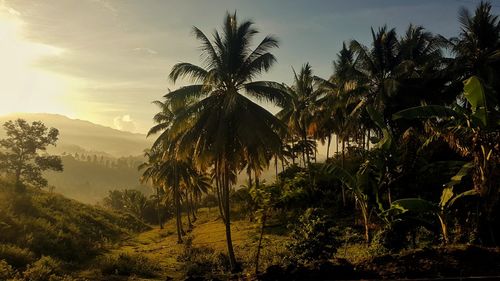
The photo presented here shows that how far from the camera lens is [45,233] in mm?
28219

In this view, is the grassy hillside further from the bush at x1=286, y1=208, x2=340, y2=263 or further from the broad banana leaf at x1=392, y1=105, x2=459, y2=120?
the broad banana leaf at x1=392, y1=105, x2=459, y2=120

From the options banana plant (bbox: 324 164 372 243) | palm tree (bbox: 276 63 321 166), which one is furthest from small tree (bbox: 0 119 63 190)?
banana plant (bbox: 324 164 372 243)

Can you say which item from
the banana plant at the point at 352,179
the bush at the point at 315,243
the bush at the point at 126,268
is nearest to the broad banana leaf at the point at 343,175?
the banana plant at the point at 352,179

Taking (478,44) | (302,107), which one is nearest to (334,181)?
(302,107)

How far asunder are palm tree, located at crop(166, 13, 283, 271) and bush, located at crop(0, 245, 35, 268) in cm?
952

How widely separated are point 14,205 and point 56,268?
765 inches

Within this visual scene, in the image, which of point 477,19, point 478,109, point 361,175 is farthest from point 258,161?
point 477,19

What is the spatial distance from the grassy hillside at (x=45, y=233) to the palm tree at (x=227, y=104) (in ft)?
30.6

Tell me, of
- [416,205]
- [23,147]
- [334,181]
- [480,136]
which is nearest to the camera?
[480,136]

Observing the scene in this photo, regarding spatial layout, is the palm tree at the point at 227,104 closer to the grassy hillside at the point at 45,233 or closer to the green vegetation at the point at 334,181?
the green vegetation at the point at 334,181

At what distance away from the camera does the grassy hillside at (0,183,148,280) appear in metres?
21.1

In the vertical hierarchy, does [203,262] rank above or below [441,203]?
below

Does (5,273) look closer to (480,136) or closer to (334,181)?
(480,136)

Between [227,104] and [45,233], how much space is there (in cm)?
1747
